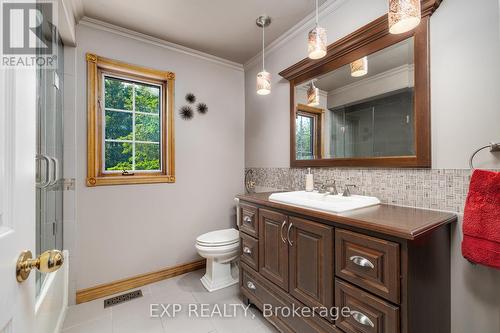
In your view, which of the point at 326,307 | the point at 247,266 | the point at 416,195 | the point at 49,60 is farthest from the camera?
the point at 247,266

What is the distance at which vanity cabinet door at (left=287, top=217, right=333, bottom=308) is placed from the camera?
119 cm

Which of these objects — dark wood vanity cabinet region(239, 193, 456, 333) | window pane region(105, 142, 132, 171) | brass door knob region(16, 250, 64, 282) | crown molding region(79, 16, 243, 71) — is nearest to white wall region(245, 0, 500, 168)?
dark wood vanity cabinet region(239, 193, 456, 333)

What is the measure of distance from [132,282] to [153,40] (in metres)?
2.39

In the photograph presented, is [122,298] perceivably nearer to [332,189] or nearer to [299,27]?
[332,189]

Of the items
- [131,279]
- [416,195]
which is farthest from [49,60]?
[416,195]

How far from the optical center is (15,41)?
1.75 ft

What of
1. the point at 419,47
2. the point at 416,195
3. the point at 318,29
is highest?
the point at 318,29

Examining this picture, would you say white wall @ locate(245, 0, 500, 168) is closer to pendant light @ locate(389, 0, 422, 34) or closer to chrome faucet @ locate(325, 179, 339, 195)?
pendant light @ locate(389, 0, 422, 34)

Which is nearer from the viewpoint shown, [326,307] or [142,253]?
[326,307]

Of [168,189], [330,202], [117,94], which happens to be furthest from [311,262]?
[117,94]

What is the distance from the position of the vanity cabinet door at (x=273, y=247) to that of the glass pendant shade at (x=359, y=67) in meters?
1.16

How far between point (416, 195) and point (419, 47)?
0.86 m

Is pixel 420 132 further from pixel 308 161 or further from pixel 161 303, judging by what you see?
pixel 161 303

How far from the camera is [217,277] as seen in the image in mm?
2166
